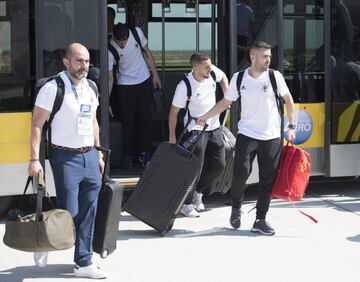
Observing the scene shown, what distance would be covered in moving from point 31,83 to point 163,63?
3.12 m

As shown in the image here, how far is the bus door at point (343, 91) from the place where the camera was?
8898 millimetres

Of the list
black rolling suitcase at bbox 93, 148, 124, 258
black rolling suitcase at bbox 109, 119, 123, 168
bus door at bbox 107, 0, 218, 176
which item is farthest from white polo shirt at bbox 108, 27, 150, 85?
black rolling suitcase at bbox 93, 148, 124, 258

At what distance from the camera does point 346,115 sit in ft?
29.4

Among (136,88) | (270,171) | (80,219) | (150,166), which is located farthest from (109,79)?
(80,219)

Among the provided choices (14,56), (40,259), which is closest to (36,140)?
(40,259)

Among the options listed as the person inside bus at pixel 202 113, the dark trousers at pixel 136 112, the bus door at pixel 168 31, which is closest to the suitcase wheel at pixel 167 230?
the person inside bus at pixel 202 113

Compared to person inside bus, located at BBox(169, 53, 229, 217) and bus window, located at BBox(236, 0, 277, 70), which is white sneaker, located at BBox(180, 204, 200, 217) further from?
bus window, located at BBox(236, 0, 277, 70)

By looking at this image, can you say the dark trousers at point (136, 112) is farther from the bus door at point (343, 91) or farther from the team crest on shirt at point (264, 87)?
the team crest on shirt at point (264, 87)

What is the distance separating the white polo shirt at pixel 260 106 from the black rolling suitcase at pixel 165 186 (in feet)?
1.76

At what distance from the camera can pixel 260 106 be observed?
721 cm

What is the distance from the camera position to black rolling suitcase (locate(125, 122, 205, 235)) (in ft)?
23.6

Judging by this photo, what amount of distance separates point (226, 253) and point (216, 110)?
1309 mm

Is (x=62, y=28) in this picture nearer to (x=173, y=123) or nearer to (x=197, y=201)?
(x=173, y=123)

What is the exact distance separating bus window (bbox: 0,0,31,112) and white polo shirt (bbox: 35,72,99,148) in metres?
1.94
